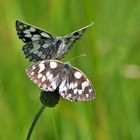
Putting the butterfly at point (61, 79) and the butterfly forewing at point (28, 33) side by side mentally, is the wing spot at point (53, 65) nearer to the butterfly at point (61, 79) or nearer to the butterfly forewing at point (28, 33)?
the butterfly at point (61, 79)

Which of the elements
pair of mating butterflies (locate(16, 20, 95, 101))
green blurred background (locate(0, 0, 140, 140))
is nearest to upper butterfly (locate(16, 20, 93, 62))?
pair of mating butterflies (locate(16, 20, 95, 101))

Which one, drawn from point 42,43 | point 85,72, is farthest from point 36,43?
point 85,72

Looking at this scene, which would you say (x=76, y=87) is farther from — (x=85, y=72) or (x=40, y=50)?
(x=85, y=72)

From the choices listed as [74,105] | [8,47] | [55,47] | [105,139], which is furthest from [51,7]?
[55,47]

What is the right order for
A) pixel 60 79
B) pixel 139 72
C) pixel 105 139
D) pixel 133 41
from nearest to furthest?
pixel 60 79, pixel 105 139, pixel 139 72, pixel 133 41

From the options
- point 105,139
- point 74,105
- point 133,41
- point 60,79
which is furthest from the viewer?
point 133,41

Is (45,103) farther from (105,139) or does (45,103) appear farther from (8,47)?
(8,47)
